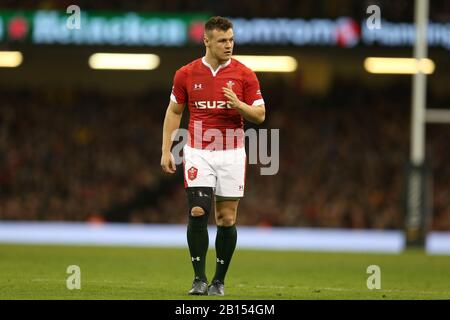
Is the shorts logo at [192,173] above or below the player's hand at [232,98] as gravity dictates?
below

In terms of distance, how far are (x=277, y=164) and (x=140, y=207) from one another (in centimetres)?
344

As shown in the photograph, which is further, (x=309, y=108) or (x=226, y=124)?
(x=309, y=108)

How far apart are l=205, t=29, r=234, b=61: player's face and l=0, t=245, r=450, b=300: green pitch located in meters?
2.08

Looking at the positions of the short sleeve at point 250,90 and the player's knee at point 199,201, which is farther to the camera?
the short sleeve at point 250,90

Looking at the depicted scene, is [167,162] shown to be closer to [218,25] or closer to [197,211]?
[197,211]

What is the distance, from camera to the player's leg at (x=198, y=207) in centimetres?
906

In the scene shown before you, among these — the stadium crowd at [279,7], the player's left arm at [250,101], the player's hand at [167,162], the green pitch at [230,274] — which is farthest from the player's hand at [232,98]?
the stadium crowd at [279,7]

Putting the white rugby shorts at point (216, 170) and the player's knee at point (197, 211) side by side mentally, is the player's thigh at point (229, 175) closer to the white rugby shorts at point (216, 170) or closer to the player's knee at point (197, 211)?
the white rugby shorts at point (216, 170)

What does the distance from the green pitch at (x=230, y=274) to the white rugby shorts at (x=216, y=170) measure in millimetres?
928

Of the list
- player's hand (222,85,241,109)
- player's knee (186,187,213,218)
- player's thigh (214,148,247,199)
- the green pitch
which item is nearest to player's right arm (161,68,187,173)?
player's knee (186,187,213,218)

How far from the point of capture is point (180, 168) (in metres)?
26.0

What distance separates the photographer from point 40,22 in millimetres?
22266
